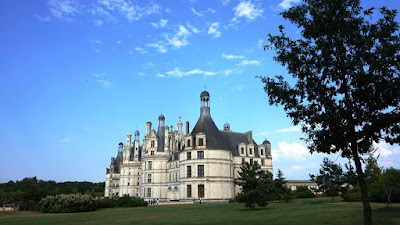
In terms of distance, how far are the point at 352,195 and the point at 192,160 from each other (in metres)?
31.0

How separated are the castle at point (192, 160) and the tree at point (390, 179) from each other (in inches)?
1385

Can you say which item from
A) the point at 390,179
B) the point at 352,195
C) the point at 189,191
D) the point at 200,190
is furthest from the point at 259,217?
the point at 189,191

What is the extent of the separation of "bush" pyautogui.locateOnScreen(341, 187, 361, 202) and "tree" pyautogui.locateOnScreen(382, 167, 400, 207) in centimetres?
612

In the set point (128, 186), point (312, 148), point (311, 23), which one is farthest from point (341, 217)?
point (128, 186)

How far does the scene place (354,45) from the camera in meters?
14.1

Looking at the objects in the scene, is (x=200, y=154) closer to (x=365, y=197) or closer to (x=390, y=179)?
(x=390, y=179)

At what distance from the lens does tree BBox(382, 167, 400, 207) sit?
22812 millimetres

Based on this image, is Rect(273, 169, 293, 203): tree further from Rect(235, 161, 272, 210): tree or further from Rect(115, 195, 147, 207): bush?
Rect(115, 195, 147, 207): bush

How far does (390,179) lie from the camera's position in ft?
76.1

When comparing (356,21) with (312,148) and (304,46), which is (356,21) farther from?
(312,148)

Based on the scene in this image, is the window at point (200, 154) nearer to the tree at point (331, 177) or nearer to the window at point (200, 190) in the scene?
the window at point (200, 190)

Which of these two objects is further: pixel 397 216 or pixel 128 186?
pixel 128 186

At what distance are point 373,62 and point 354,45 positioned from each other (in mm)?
1588

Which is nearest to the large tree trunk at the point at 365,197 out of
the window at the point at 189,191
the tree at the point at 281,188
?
the tree at the point at 281,188
